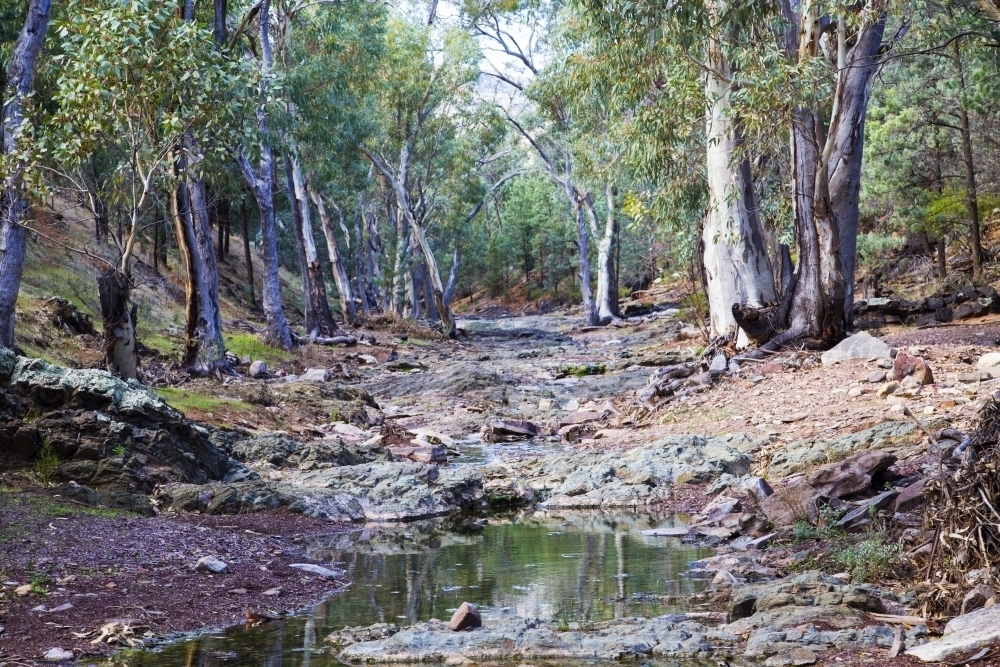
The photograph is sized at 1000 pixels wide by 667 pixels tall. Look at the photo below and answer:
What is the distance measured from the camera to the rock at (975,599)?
14.6 feet

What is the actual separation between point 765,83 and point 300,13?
19.8 metres

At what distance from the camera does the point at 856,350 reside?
1355cm

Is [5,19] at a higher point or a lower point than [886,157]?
higher

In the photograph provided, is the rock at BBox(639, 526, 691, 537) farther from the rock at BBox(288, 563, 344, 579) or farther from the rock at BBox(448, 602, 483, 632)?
the rock at BBox(448, 602, 483, 632)

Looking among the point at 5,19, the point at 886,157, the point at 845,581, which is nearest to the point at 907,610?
the point at 845,581

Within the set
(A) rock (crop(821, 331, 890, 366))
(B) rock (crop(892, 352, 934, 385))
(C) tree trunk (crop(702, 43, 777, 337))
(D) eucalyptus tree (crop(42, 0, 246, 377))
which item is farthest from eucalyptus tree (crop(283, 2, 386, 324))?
(B) rock (crop(892, 352, 934, 385))

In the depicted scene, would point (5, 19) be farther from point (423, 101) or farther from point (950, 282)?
point (950, 282)

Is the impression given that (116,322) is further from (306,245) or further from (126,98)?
(306,245)

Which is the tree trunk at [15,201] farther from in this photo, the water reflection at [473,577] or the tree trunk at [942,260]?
the tree trunk at [942,260]

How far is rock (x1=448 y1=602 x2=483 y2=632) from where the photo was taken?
5113 mm

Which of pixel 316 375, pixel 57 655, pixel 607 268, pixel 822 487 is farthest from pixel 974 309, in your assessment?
pixel 607 268

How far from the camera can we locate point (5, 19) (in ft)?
66.3

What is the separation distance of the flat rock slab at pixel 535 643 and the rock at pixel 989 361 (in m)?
7.86

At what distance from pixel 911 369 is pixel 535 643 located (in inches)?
334
